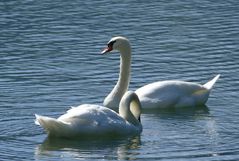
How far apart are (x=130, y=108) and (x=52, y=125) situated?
1.71 metres

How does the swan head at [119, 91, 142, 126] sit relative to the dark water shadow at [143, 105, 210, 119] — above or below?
above

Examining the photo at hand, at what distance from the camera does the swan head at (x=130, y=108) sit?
54.6ft

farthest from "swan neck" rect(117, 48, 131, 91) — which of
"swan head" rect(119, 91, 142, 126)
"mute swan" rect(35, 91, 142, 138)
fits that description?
"mute swan" rect(35, 91, 142, 138)

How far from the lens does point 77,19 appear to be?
1101 inches

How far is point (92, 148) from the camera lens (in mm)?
15484

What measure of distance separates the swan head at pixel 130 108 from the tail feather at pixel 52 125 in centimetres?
120

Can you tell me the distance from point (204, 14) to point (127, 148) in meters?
13.3

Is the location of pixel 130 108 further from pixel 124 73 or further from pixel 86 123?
pixel 124 73

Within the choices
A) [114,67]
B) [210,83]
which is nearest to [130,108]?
[210,83]

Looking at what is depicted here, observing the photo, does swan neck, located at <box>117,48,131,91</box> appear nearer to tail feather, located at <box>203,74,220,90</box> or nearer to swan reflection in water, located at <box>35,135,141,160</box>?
tail feather, located at <box>203,74,220,90</box>

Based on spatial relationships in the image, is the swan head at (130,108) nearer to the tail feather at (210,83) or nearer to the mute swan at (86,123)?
the mute swan at (86,123)

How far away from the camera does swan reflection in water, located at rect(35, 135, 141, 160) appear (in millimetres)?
14945

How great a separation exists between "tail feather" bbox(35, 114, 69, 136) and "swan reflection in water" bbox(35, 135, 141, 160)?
15 cm

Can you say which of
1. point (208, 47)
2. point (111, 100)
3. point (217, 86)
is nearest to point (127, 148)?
point (111, 100)
